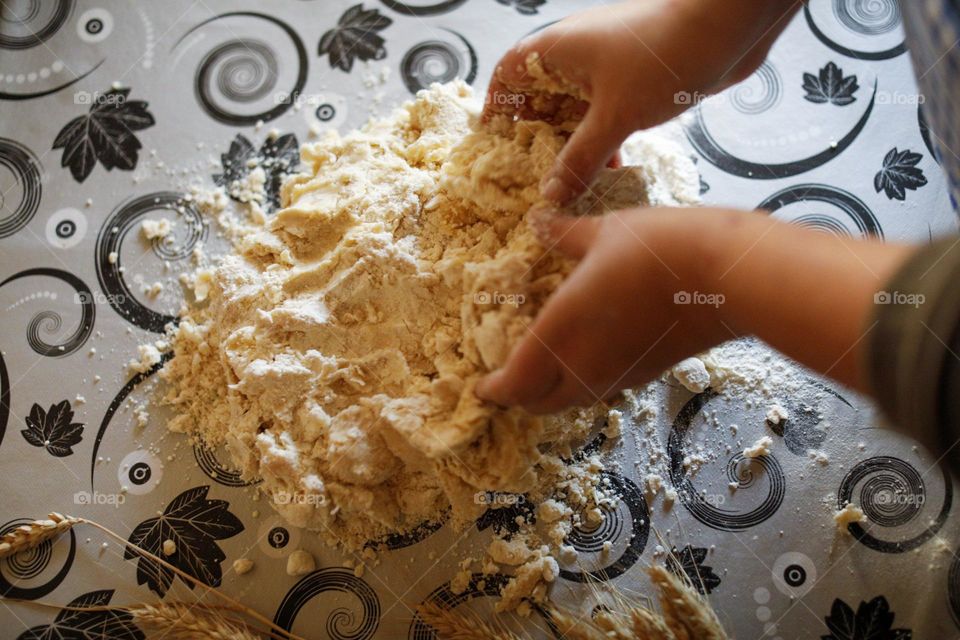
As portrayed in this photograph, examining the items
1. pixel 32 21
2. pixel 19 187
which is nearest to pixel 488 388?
pixel 19 187

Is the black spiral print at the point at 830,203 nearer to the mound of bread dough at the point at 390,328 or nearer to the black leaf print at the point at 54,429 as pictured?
the mound of bread dough at the point at 390,328

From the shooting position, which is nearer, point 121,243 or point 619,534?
point 619,534

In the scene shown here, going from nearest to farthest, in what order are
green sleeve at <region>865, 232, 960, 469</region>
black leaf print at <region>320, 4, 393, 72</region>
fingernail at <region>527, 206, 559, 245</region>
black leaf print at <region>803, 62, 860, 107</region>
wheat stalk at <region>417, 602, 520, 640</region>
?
green sleeve at <region>865, 232, 960, 469</region> < fingernail at <region>527, 206, 559, 245</region> < wheat stalk at <region>417, 602, 520, 640</region> < black leaf print at <region>803, 62, 860, 107</region> < black leaf print at <region>320, 4, 393, 72</region>

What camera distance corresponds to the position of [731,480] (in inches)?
58.8

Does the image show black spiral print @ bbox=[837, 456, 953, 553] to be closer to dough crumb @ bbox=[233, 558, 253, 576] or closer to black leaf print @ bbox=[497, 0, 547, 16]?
dough crumb @ bbox=[233, 558, 253, 576]

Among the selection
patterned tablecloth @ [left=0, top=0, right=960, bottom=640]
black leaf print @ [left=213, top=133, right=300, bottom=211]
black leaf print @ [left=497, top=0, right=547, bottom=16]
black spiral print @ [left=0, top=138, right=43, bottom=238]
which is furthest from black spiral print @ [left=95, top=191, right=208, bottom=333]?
black leaf print @ [left=497, top=0, right=547, bottom=16]

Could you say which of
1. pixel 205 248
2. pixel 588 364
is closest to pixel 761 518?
pixel 588 364

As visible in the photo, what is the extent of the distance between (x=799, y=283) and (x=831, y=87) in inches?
42.9

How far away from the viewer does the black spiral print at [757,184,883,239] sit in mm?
1646

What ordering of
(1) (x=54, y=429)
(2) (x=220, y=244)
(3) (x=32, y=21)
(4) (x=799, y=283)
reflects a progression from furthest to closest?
(3) (x=32, y=21)
(2) (x=220, y=244)
(1) (x=54, y=429)
(4) (x=799, y=283)

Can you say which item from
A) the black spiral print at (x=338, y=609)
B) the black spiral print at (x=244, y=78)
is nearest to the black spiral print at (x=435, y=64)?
the black spiral print at (x=244, y=78)

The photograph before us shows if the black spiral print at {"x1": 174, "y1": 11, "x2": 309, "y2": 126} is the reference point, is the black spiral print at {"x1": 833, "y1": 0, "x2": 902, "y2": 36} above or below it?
above

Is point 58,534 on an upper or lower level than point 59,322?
lower

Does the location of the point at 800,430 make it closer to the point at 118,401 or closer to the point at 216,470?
the point at 216,470
